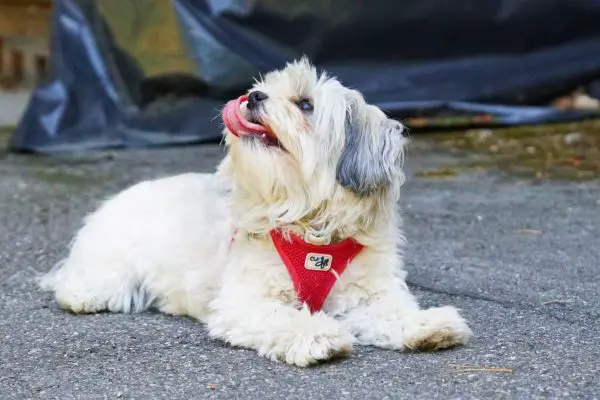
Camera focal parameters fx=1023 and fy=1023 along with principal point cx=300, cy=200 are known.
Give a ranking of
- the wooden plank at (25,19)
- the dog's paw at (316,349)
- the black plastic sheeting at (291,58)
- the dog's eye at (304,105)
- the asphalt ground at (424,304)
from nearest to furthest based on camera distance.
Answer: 1. the asphalt ground at (424,304)
2. the dog's paw at (316,349)
3. the dog's eye at (304,105)
4. the black plastic sheeting at (291,58)
5. the wooden plank at (25,19)

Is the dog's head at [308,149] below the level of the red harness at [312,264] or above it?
above

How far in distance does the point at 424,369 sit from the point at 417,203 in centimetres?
388

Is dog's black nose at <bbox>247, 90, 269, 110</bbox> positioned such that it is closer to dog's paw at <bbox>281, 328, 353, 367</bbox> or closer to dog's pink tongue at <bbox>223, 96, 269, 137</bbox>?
dog's pink tongue at <bbox>223, 96, 269, 137</bbox>

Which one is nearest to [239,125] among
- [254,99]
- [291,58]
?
[254,99]

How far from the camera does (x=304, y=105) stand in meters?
4.21

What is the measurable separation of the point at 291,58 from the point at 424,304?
5630 millimetres

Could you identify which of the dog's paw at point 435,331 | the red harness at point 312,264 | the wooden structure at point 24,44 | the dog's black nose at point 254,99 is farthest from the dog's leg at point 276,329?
the wooden structure at point 24,44

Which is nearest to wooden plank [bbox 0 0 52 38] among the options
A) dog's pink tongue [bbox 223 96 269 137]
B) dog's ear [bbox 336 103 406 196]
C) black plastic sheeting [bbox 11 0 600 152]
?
black plastic sheeting [bbox 11 0 600 152]

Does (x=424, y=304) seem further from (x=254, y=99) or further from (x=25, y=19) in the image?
(x=25, y=19)

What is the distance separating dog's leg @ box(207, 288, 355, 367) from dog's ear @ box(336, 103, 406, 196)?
0.56 metres

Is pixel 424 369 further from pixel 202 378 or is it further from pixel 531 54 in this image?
pixel 531 54

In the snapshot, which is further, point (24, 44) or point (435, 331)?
point (24, 44)

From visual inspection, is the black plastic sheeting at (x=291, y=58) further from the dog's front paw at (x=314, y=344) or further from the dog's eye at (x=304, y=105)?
the dog's front paw at (x=314, y=344)

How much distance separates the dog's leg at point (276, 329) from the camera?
12.7 feet
